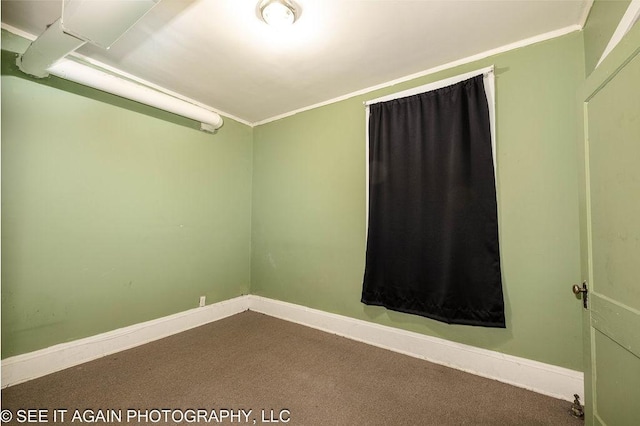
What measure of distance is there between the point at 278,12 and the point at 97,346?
9.48ft

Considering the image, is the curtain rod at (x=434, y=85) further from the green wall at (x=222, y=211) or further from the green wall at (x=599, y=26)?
the green wall at (x=599, y=26)

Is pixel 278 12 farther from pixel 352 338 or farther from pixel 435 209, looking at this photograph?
pixel 352 338

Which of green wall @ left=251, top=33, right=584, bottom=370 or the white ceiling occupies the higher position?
the white ceiling

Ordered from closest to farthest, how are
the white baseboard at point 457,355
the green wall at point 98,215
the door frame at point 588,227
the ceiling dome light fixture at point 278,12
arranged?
1. the door frame at point 588,227
2. the ceiling dome light fixture at point 278,12
3. the white baseboard at point 457,355
4. the green wall at point 98,215

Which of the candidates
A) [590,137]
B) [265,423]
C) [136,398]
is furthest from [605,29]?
[136,398]

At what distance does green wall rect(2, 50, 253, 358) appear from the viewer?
190 centimetres

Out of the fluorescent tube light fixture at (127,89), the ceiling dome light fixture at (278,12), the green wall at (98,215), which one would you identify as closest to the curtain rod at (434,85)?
the ceiling dome light fixture at (278,12)

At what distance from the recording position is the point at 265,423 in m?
1.56

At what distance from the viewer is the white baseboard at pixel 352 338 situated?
5.98ft

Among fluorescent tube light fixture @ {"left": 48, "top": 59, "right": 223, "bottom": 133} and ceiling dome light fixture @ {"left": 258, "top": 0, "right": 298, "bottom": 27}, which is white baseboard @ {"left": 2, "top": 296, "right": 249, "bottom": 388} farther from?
ceiling dome light fixture @ {"left": 258, "top": 0, "right": 298, "bottom": 27}

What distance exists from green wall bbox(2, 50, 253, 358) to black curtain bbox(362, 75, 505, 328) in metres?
1.91

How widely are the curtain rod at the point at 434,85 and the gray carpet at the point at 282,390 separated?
2326 mm

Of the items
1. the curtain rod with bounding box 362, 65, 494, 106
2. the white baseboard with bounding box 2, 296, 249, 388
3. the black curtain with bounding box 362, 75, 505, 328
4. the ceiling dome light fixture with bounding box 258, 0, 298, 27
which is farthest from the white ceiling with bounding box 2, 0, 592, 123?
the white baseboard with bounding box 2, 296, 249, 388

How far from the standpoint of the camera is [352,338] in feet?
8.73
